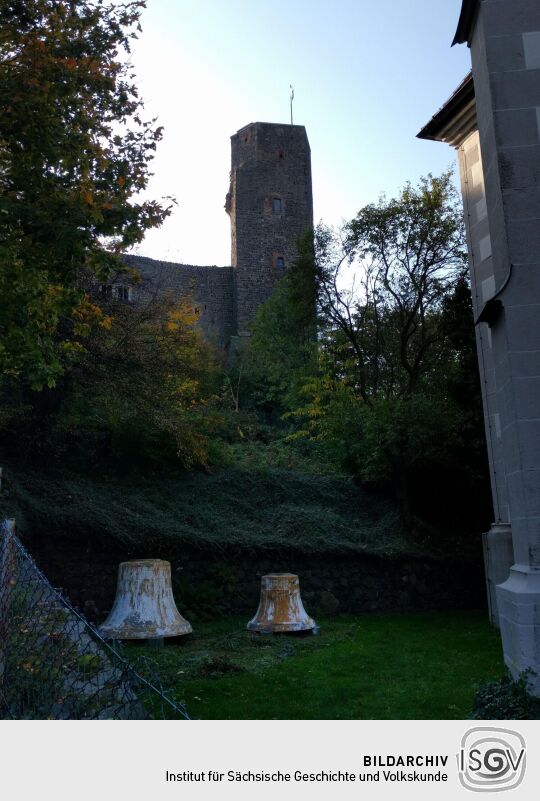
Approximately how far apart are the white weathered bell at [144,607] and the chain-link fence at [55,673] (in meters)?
4.01

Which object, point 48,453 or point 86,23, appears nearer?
point 86,23

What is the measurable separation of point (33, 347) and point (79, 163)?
87.1 inches

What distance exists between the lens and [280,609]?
34.7ft

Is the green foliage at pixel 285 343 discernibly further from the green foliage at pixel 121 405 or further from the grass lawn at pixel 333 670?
the grass lawn at pixel 333 670

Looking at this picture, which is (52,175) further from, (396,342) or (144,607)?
(396,342)

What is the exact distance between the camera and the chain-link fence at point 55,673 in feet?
13.4

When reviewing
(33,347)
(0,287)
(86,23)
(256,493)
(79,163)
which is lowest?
(256,493)

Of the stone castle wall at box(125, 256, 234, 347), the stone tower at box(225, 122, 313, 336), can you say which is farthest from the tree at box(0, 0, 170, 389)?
the stone tower at box(225, 122, 313, 336)

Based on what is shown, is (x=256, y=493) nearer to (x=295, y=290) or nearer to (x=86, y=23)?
(x=295, y=290)

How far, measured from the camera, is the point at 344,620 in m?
12.3

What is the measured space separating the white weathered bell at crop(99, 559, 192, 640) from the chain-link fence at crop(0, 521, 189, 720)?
401 cm

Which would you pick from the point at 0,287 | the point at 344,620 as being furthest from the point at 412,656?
the point at 0,287
